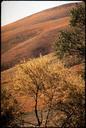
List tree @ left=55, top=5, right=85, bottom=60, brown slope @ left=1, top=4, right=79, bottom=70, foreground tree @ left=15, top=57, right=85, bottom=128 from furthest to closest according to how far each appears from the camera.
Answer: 1. brown slope @ left=1, top=4, right=79, bottom=70
2. tree @ left=55, top=5, right=85, bottom=60
3. foreground tree @ left=15, top=57, right=85, bottom=128

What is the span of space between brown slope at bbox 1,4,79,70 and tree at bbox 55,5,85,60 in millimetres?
53368

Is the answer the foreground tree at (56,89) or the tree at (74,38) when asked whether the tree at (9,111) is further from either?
the tree at (74,38)

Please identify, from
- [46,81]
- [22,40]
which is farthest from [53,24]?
[46,81]

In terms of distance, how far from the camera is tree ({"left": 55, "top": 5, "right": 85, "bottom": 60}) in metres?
42.0

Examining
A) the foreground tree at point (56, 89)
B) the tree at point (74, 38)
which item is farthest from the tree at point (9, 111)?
the tree at point (74, 38)

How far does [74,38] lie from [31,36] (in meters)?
76.7

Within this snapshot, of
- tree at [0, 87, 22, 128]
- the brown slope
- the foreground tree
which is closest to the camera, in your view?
the foreground tree

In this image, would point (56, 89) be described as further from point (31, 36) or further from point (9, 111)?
point (31, 36)

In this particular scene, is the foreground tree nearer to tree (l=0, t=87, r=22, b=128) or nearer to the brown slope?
tree (l=0, t=87, r=22, b=128)

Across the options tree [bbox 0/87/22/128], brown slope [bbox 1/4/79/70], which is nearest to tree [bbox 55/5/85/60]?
tree [bbox 0/87/22/128]

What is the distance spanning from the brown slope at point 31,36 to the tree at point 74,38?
2101 inches

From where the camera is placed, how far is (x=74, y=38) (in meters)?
42.6

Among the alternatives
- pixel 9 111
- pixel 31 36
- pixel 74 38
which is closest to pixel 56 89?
pixel 9 111

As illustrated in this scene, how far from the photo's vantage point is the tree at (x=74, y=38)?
42.0 metres
